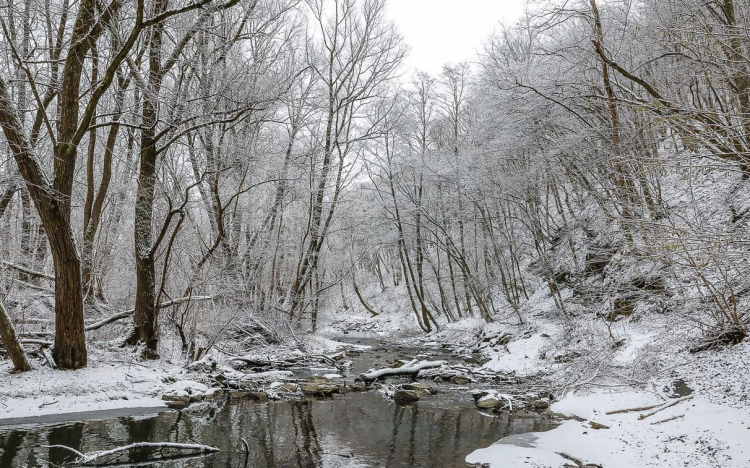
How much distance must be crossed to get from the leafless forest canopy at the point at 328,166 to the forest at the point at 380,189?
0.10m

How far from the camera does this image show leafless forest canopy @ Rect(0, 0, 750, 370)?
23.6ft

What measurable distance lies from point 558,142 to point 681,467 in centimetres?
887

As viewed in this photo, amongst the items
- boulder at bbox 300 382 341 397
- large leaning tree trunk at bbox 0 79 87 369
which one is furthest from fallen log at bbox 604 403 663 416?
large leaning tree trunk at bbox 0 79 87 369

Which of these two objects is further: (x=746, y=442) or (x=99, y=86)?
(x=99, y=86)

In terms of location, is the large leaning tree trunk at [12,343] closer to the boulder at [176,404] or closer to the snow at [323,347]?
the boulder at [176,404]

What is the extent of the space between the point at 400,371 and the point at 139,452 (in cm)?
774

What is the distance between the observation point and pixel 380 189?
24.9m

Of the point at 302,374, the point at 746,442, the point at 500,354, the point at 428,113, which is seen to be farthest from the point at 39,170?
the point at 428,113

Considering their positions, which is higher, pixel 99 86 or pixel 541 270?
pixel 99 86

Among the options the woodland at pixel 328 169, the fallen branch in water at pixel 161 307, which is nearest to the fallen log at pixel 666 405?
the woodland at pixel 328 169

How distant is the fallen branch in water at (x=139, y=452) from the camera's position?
226 inches

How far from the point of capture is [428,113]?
81.4ft

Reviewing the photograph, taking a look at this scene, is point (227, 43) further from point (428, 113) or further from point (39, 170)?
point (428, 113)

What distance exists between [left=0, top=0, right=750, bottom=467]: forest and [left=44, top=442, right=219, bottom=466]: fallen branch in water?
2.79 metres
